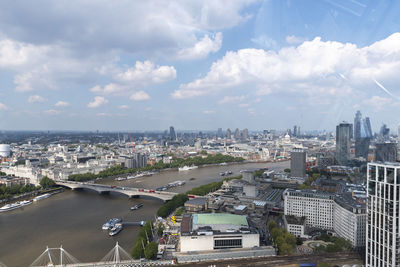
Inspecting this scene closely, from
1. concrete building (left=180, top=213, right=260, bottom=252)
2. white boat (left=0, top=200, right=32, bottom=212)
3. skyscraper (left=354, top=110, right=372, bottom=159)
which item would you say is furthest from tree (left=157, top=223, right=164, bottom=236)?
white boat (left=0, top=200, right=32, bottom=212)

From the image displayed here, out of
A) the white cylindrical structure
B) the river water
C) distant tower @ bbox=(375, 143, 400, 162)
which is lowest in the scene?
the river water

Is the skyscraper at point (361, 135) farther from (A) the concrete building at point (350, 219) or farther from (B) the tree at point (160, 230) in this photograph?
(B) the tree at point (160, 230)

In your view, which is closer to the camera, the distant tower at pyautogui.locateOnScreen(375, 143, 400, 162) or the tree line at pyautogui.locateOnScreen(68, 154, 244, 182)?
the distant tower at pyautogui.locateOnScreen(375, 143, 400, 162)

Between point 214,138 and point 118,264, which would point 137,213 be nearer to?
point 118,264

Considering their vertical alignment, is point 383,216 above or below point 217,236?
above

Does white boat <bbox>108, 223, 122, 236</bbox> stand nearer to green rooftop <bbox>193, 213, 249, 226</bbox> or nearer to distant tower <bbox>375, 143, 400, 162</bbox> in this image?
green rooftop <bbox>193, 213, 249, 226</bbox>

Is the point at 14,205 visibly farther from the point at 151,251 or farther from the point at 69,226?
the point at 151,251

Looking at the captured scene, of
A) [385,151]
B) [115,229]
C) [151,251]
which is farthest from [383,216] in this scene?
[115,229]
